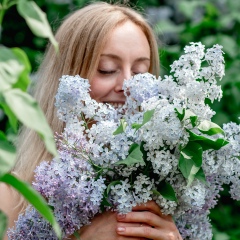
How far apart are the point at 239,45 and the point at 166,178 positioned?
6.36ft

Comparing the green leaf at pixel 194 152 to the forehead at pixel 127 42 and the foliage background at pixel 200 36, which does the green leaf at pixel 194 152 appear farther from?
the foliage background at pixel 200 36

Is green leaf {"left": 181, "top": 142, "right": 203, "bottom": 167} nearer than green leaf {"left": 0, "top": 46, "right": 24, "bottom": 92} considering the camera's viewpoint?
No

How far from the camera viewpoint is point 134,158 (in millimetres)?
1216

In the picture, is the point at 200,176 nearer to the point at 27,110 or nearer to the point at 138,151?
the point at 138,151

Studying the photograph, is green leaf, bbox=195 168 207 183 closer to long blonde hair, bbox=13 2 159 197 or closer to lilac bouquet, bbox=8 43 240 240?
lilac bouquet, bbox=8 43 240 240

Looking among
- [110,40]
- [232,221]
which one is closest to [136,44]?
[110,40]

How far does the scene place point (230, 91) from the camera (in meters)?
2.98

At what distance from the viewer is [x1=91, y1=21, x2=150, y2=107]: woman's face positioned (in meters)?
1.55

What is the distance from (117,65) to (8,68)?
93cm

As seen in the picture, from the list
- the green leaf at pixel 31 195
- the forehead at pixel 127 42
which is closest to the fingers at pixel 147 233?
the forehead at pixel 127 42

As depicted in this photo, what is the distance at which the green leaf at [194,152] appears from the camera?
123 cm

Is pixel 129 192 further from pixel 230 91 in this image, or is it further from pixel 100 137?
pixel 230 91

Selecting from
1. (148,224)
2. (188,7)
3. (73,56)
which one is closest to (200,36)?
(188,7)

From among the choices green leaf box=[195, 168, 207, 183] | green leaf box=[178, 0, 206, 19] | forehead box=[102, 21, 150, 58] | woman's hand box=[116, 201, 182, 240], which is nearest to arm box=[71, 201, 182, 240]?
woman's hand box=[116, 201, 182, 240]
